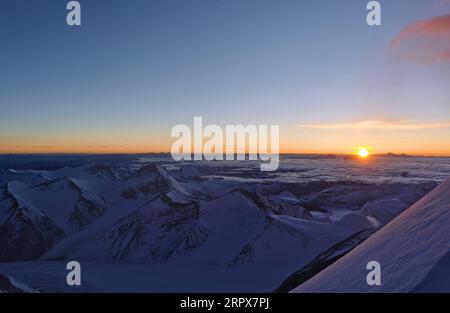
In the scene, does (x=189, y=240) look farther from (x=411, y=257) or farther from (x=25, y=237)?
(x=411, y=257)

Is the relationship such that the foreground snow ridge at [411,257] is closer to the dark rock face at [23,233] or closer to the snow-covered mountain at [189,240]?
the snow-covered mountain at [189,240]

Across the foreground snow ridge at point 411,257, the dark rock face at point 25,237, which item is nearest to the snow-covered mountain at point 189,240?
the dark rock face at point 25,237

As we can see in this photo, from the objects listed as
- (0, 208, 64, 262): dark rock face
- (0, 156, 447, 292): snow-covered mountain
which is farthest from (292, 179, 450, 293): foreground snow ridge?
(0, 208, 64, 262): dark rock face

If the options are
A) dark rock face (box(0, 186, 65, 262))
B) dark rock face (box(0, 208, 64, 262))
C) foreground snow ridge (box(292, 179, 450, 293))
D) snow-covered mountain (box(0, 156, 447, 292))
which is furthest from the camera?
dark rock face (box(0, 186, 65, 262))

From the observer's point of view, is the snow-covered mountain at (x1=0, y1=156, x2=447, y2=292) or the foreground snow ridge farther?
the snow-covered mountain at (x1=0, y1=156, x2=447, y2=292)

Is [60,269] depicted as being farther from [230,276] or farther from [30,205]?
[30,205]

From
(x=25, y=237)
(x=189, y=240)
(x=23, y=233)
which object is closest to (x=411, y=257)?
(x=189, y=240)

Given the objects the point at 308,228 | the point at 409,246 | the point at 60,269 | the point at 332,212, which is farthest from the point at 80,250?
the point at 409,246

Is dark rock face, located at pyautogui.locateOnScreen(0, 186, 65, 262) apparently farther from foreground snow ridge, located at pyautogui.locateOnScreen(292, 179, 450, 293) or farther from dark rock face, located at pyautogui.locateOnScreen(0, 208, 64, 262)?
foreground snow ridge, located at pyautogui.locateOnScreen(292, 179, 450, 293)

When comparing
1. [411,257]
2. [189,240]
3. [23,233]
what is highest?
[411,257]
